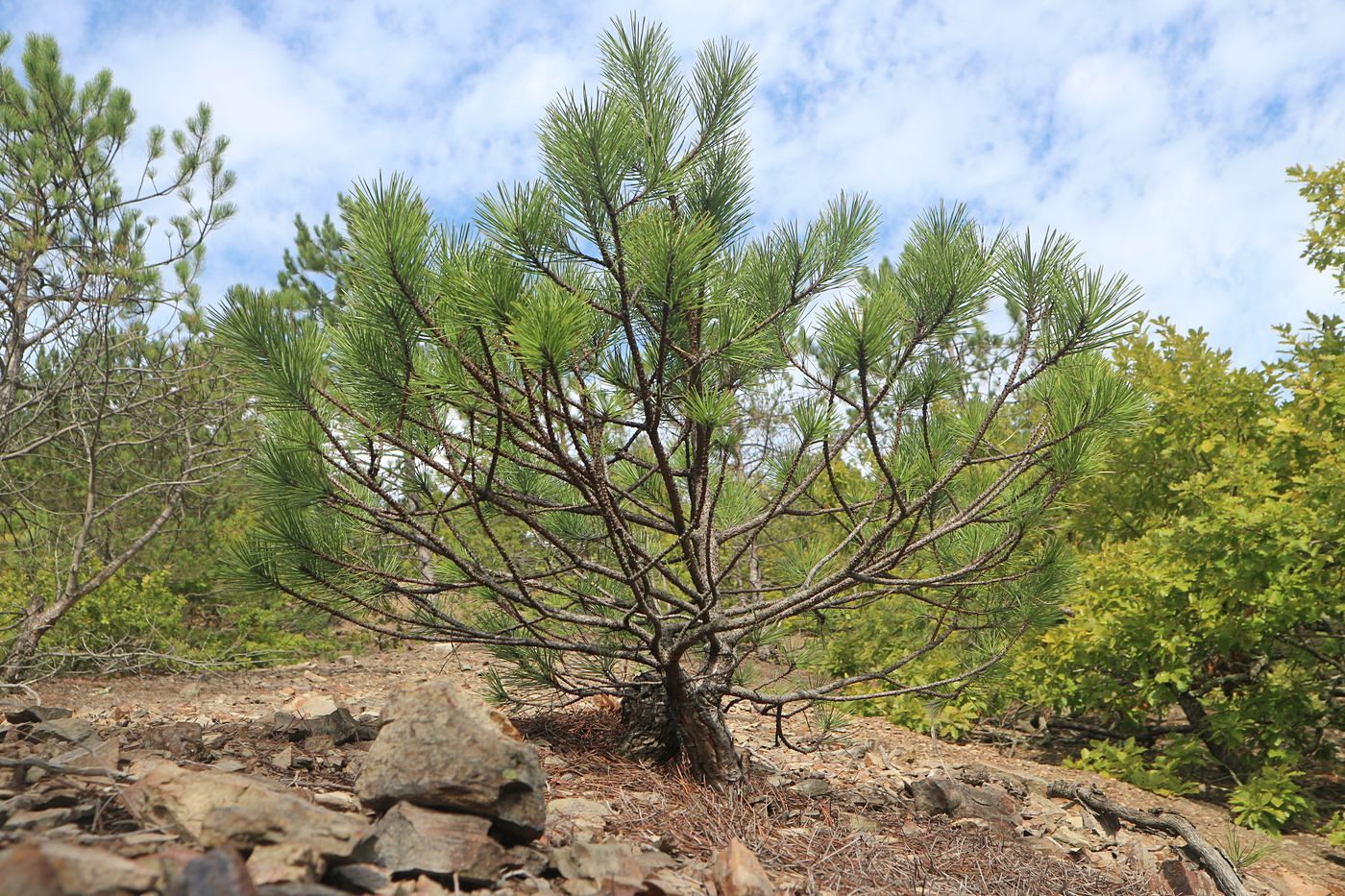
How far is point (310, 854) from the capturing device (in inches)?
75.0

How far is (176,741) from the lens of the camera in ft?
11.0

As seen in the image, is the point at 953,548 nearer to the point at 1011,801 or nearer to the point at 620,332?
the point at 1011,801

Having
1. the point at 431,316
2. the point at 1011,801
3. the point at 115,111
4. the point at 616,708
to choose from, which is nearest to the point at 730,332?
the point at 431,316

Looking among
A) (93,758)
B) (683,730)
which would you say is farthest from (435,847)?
(683,730)

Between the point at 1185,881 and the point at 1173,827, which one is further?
the point at 1173,827

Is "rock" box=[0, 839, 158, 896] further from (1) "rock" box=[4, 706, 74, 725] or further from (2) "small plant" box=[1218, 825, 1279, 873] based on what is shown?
(2) "small plant" box=[1218, 825, 1279, 873]

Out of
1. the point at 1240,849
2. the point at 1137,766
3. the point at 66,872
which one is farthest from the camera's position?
the point at 1137,766

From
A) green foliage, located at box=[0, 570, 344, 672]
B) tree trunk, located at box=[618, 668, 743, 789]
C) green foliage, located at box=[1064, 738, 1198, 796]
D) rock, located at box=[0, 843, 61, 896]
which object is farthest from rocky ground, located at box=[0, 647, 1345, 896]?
green foliage, located at box=[0, 570, 344, 672]

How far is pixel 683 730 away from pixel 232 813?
183 cm

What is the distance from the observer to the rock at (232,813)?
1.96 meters

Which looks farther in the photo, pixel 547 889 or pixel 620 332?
pixel 620 332

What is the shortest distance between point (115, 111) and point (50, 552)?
3688 millimetres

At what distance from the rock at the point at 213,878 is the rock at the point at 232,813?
0.34m

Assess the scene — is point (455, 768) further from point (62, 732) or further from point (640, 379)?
point (62, 732)
